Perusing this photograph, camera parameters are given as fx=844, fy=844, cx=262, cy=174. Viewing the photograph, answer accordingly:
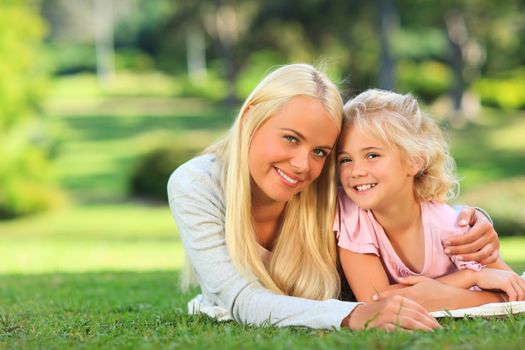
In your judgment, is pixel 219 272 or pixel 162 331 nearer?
pixel 162 331

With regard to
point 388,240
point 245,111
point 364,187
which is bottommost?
point 388,240

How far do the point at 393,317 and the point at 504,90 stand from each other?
38.8 m

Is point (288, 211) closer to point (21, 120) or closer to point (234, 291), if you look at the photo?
point (234, 291)

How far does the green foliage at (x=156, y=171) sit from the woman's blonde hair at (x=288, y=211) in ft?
60.8

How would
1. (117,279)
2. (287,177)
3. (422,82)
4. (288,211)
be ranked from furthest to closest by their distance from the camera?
(422,82)
(117,279)
(288,211)
(287,177)

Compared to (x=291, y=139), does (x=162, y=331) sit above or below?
below

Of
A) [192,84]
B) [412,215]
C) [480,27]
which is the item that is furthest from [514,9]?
[412,215]

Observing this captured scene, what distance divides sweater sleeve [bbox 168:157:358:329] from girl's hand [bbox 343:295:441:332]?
0.08m

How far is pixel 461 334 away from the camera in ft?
11.3

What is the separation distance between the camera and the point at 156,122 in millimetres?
43969

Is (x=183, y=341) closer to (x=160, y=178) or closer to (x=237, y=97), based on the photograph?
(x=160, y=178)

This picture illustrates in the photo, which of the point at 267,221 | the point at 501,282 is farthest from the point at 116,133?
the point at 501,282

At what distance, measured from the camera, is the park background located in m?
4.66

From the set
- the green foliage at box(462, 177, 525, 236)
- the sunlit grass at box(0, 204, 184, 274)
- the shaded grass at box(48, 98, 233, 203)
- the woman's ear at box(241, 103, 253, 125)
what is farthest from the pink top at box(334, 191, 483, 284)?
the shaded grass at box(48, 98, 233, 203)
